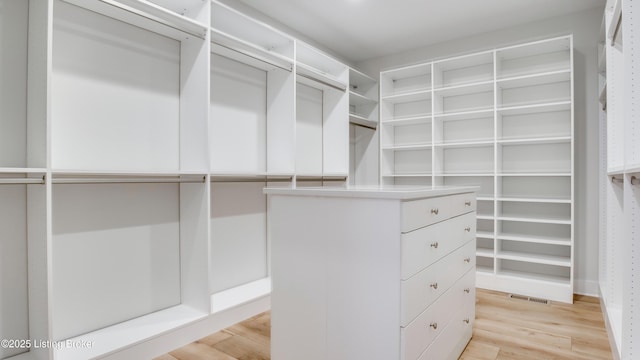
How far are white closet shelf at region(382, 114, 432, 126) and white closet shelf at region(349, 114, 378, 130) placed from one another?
0.21 meters

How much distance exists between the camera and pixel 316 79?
3301 mm

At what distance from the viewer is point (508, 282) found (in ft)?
10.3

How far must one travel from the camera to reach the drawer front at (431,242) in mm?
1343

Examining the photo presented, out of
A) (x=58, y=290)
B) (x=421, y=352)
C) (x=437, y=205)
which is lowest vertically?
(x=421, y=352)

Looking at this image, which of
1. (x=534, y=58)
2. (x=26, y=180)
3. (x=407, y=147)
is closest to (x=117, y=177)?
(x=26, y=180)

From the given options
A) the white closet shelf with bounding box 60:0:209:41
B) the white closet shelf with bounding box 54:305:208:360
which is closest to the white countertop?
the white closet shelf with bounding box 54:305:208:360

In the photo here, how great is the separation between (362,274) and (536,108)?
2.75m

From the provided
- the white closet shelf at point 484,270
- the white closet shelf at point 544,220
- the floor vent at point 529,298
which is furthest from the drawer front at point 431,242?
the white closet shelf at point 484,270

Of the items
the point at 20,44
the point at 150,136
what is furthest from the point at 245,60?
the point at 20,44

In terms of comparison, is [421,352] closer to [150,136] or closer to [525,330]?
[525,330]

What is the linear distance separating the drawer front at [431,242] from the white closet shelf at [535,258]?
1.30m

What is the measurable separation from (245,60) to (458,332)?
8.01ft

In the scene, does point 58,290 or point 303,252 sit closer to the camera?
point 303,252

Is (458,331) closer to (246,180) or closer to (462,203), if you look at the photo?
(462,203)
